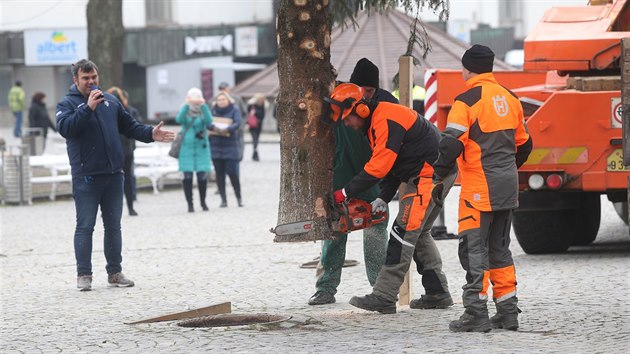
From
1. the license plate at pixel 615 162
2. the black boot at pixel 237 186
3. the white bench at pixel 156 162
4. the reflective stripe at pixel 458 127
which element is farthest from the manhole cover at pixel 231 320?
the white bench at pixel 156 162

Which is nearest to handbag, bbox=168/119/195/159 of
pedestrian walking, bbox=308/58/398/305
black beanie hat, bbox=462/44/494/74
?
pedestrian walking, bbox=308/58/398/305

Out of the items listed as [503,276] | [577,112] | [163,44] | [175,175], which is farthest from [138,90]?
[503,276]

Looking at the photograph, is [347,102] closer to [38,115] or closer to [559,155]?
[559,155]

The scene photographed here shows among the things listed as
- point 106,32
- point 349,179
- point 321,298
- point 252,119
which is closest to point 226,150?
point 106,32

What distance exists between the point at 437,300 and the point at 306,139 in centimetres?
Answer: 151

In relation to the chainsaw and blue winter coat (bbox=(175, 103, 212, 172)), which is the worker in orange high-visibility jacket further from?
blue winter coat (bbox=(175, 103, 212, 172))

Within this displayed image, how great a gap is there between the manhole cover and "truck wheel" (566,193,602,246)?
15.9ft

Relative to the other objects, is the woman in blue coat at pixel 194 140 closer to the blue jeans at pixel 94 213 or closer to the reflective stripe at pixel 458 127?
the blue jeans at pixel 94 213

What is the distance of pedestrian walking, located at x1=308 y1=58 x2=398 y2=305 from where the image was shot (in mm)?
9180

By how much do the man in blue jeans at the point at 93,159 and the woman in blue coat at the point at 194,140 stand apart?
7.67 m

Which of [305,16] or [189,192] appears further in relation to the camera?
[189,192]

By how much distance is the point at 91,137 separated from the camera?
37.1ft

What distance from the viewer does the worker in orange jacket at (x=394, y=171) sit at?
885 cm

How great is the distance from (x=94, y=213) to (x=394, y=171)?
10.6 feet
